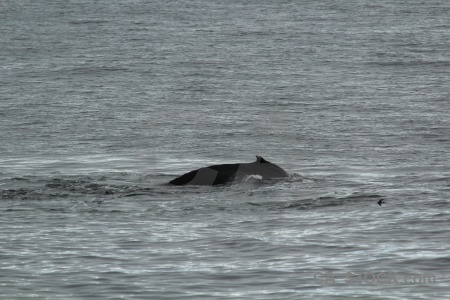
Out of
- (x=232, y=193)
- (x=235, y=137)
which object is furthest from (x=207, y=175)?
(x=235, y=137)

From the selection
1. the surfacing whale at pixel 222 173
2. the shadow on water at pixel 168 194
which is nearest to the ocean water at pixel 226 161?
the shadow on water at pixel 168 194

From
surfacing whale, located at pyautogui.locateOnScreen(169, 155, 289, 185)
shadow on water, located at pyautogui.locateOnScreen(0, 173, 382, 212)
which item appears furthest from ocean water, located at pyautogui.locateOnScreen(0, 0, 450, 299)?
surfacing whale, located at pyautogui.locateOnScreen(169, 155, 289, 185)

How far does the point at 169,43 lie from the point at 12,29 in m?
12.5

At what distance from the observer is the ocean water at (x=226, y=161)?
532 inches

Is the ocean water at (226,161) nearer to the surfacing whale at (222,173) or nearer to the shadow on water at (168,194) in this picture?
the shadow on water at (168,194)

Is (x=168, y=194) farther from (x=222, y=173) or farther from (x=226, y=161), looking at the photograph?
(x=226, y=161)

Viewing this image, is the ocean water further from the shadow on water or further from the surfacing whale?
the surfacing whale

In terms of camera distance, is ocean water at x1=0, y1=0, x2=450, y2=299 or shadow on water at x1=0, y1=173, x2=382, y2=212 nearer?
ocean water at x1=0, y1=0, x2=450, y2=299

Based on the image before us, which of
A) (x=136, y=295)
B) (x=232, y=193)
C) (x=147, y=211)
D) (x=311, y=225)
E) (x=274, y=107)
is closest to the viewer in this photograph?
(x=136, y=295)

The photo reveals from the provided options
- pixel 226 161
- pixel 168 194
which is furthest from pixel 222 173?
pixel 226 161

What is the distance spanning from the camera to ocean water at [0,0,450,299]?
13.5 metres

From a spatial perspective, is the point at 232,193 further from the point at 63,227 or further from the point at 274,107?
the point at 274,107

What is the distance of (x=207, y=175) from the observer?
19375mm

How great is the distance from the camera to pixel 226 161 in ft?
80.1
